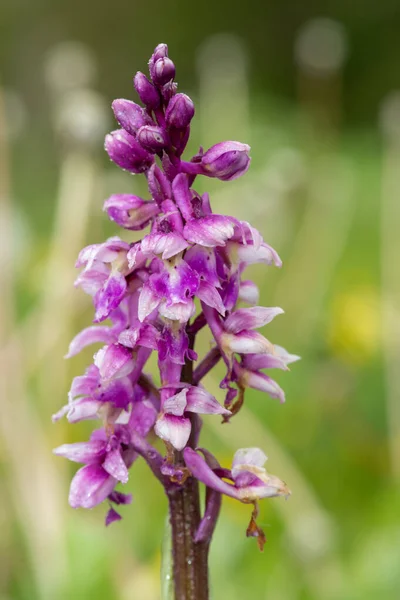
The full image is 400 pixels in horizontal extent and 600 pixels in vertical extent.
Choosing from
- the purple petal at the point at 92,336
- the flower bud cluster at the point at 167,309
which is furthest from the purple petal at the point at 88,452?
the purple petal at the point at 92,336

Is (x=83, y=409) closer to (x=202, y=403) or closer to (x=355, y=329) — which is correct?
(x=202, y=403)

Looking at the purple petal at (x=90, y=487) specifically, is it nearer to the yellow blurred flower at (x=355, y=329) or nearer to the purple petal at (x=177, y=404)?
the purple petal at (x=177, y=404)

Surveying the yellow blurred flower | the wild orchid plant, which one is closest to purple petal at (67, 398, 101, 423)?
the wild orchid plant

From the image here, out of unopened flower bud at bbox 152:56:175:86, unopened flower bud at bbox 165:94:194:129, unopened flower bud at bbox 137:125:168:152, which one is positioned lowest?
unopened flower bud at bbox 137:125:168:152

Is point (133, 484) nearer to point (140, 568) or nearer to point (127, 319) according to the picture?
point (140, 568)

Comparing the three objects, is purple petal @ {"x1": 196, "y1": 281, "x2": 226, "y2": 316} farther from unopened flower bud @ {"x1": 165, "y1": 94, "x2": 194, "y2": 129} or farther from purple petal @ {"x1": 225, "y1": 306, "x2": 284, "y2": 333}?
unopened flower bud @ {"x1": 165, "y1": 94, "x2": 194, "y2": 129}

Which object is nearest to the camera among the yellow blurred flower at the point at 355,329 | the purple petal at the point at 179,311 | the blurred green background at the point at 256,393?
the purple petal at the point at 179,311

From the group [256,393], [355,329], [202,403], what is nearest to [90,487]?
[202,403]
